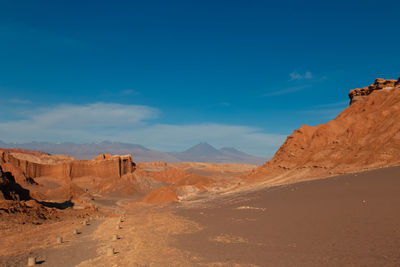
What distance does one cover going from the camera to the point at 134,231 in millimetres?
19219

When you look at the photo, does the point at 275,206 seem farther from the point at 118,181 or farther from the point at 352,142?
the point at 118,181

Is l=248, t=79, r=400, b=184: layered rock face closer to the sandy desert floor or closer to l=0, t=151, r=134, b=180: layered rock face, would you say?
the sandy desert floor

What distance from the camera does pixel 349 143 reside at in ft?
128

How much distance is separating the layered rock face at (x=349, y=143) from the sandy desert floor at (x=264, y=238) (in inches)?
452

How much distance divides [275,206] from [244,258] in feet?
37.9

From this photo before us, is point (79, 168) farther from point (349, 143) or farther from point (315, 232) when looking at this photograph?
point (315, 232)

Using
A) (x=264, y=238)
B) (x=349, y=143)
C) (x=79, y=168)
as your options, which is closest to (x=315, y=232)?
(x=264, y=238)

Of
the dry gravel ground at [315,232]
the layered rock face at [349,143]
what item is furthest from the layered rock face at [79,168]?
the dry gravel ground at [315,232]

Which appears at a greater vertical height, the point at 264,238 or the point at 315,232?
the point at 315,232

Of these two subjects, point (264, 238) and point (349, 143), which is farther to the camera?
point (349, 143)

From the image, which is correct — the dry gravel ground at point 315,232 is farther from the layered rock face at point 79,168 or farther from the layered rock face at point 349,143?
the layered rock face at point 79,168

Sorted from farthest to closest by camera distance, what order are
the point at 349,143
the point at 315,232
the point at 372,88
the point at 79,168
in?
the point at 79,168, the point at 372,88, the point at 349,143, the point at 315,232

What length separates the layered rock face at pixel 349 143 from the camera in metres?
32.6

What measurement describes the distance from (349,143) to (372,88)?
14463 mm
